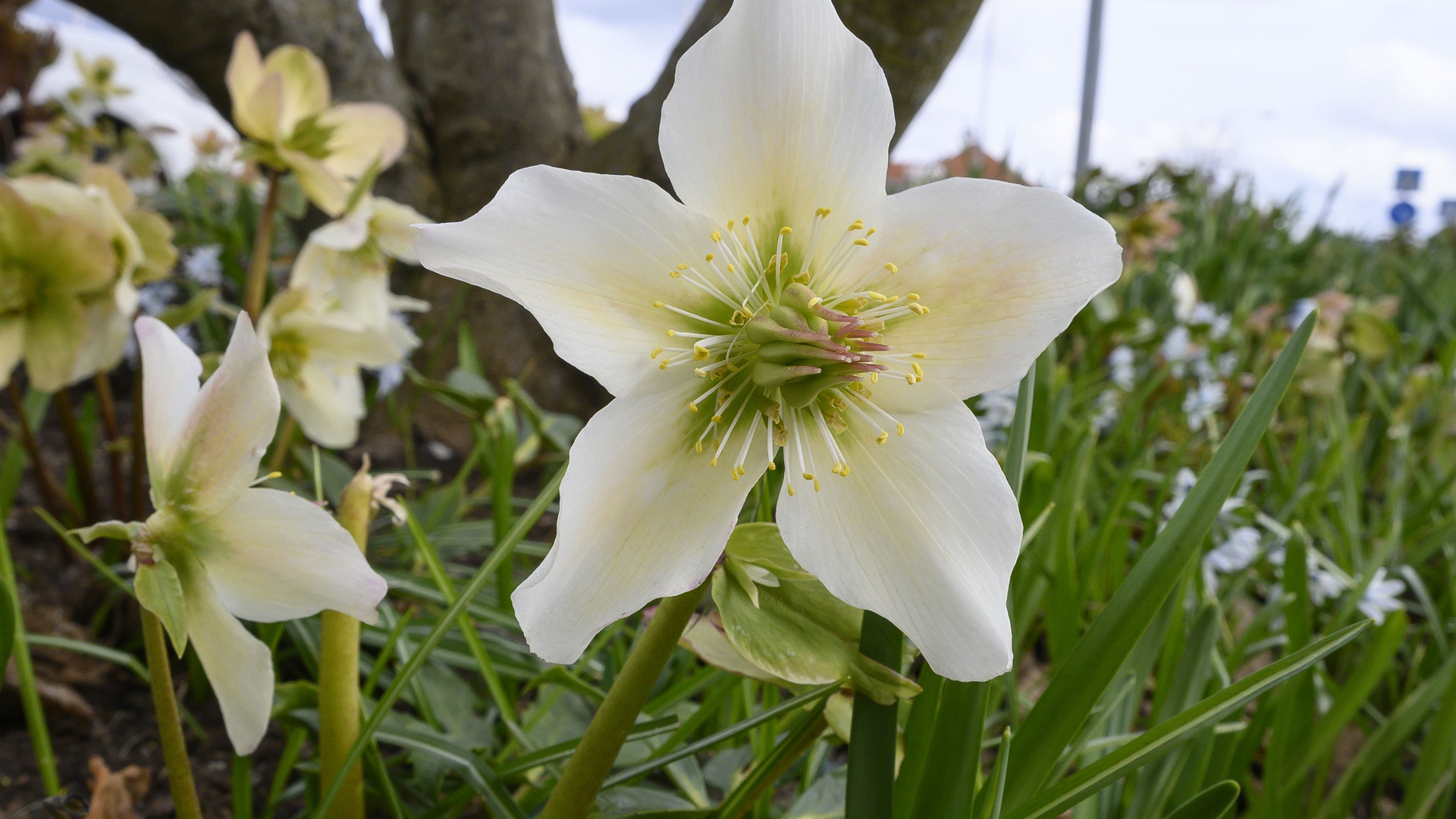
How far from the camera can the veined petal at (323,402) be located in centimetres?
106

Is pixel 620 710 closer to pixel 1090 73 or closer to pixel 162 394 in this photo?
pixel 162 394

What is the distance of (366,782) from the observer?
0.74m

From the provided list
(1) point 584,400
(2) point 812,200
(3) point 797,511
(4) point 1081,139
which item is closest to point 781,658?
(3) point 797,511

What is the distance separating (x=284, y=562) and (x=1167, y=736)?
46cm

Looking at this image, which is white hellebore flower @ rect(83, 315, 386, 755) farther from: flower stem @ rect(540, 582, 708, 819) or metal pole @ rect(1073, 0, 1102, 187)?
metal pole @ rect(1073, 0, 1102, 187)

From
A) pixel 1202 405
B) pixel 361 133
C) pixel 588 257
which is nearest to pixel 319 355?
pixel 361 133

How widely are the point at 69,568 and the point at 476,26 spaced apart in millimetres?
1293

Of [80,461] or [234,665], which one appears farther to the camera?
[80,461]

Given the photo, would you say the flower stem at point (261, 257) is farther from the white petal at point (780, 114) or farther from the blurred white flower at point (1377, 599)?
the blurred white flower at point (1377, 599)

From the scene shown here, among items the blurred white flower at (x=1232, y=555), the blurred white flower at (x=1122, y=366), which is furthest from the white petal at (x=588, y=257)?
the blurred white flower at (x=1122, y=366)

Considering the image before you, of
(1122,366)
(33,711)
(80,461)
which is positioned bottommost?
(1122,366)

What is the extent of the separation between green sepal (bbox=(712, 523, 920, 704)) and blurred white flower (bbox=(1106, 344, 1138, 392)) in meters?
1.54

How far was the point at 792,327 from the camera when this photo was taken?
1.57 feet

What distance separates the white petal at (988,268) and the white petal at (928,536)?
0.03m
